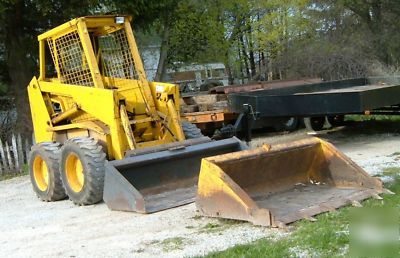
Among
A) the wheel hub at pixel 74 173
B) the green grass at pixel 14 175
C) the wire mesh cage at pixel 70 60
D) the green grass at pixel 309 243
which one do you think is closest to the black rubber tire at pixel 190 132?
the wire mesh cage at pixel 70 60

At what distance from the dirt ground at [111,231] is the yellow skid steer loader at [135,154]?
19cm

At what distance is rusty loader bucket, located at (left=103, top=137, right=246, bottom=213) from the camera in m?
7.34

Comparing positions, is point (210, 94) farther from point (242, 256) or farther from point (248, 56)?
point (248, 56)

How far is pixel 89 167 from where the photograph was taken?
26.3 feet

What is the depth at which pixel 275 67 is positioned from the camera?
2969 cm

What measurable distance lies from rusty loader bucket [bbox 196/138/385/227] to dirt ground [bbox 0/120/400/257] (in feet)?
0.73

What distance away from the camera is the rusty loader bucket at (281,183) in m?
6.12

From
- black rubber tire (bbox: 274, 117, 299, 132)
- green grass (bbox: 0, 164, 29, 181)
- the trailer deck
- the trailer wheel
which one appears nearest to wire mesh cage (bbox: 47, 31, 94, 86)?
the trailer deck

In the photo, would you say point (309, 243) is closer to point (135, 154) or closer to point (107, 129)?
point (135, 154)

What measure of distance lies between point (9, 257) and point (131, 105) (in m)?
3.56

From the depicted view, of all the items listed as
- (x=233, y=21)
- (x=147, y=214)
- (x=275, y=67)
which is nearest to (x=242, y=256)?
(x=147, y=214)

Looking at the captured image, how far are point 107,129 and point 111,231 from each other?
2.18m

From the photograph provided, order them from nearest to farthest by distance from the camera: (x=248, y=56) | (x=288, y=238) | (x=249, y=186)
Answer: (x=288, y=238)
(x=249, y=186)
(x=248, y=56)

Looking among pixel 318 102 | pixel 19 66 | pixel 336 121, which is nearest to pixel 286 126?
pixel 336 121
